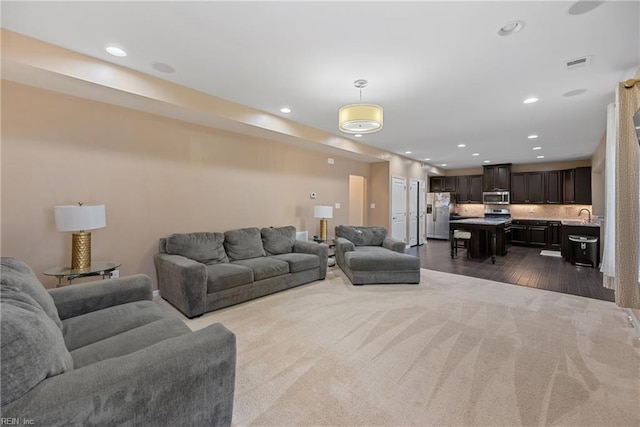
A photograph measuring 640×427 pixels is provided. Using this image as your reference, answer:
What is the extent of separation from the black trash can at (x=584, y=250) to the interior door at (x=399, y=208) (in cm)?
364

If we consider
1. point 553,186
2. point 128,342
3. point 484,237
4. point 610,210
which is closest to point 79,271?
point 128,342

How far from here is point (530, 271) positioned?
522 cm

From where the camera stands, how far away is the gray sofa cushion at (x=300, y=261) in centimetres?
403

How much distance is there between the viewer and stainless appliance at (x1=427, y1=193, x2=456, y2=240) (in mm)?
9484

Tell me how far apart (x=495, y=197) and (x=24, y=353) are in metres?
10.6

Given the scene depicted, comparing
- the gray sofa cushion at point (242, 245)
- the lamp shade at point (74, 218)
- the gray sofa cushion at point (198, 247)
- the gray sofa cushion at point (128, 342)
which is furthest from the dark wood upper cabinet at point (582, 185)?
the lamp shade at point (74, 218)

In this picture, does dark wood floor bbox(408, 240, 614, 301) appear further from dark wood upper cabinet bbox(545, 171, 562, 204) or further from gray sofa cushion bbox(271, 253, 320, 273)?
gray sofa cushion bbox(271, 253, 320, 273)

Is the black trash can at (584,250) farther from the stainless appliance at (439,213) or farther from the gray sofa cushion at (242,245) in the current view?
the gray sofa cushion at (242,245)

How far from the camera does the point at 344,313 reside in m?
3.15

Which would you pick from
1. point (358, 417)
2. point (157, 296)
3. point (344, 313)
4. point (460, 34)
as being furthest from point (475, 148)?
point (157, 296)

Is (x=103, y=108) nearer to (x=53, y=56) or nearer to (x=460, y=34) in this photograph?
(x=53, y=56)

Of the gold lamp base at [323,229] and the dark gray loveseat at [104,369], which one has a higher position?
the gold lamp base at [323,229]

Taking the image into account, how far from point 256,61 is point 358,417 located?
3.06m

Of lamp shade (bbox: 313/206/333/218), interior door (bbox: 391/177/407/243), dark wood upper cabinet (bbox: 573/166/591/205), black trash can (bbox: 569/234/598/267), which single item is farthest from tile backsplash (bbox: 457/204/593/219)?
lamp shade (bbox: 313/206/333/218)
